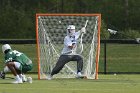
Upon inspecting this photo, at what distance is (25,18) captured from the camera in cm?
6031

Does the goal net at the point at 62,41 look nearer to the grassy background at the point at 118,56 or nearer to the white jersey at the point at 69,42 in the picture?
the white jersey at the point at 69,42

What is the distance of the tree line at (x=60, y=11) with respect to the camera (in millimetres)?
57500

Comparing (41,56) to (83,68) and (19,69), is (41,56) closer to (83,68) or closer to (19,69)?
(83,68)

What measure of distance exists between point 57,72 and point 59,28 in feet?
7.53

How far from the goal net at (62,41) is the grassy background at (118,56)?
585 centimetres

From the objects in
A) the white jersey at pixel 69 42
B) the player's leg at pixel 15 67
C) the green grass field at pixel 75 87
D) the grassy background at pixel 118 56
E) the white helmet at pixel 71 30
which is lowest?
the grassy background at pixel 118 56

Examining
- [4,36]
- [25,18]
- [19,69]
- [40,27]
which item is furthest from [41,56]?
[25,18]

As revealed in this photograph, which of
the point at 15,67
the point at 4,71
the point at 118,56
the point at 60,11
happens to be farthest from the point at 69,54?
the point at 60,11

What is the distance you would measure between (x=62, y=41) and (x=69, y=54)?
5.71ft

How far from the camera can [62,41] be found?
23.8 metres

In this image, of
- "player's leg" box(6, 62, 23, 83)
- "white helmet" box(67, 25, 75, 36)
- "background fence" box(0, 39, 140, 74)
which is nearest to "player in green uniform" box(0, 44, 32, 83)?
"player's leg" box(6, 62, 23, 83)

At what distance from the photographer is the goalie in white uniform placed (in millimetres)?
22016

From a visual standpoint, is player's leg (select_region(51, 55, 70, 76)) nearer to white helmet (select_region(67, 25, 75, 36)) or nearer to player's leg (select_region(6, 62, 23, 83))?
white helmet (select_region(67, 25, 75, 36))

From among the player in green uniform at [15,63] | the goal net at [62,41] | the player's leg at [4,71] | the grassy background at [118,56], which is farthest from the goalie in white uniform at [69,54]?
the grassy background at [118,56]
